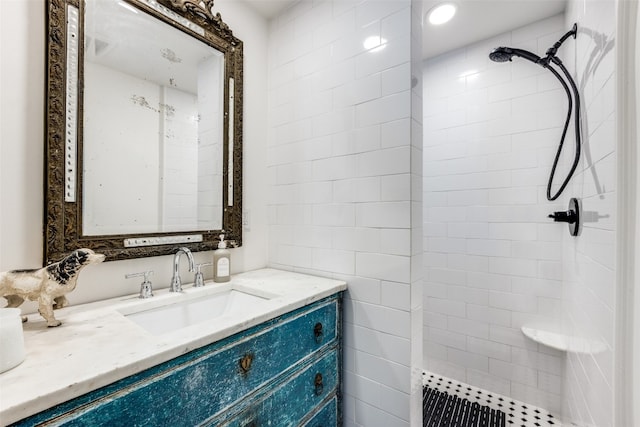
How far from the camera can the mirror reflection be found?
1.01 m

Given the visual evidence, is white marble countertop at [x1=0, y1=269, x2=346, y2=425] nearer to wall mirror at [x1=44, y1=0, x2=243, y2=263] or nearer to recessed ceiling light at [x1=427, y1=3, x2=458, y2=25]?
wall mirror at [x1=44, y1=0, x2=243, y2=263]

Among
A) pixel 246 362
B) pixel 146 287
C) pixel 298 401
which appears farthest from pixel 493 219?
pixel 146 287

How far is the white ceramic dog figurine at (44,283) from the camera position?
2.43 feet

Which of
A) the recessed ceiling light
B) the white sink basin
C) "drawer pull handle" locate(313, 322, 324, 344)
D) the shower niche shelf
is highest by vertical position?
the recessed ceiling light

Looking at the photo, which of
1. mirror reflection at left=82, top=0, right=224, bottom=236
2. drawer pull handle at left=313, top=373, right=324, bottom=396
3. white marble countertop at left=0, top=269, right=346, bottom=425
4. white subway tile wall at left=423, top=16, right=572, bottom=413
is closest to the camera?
white marble countertop at left=0, top=269, right=346, bottom=425

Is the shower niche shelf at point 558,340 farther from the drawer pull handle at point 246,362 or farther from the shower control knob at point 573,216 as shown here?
the drawer pull handle at point 246,362

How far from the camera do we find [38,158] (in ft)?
2.95

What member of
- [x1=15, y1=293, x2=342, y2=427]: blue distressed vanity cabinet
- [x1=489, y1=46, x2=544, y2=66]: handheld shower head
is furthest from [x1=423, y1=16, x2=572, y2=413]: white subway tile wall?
[x1=15, y1=293, x2=342, y2=427]: blue distressed vanity cabinet

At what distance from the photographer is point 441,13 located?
5.58 ft

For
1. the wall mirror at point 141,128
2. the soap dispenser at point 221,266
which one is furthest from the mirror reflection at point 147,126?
the soap dispenser at point 221,266

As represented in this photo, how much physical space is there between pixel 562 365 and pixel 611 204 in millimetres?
1472

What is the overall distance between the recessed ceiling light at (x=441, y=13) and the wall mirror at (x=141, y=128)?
1178mm

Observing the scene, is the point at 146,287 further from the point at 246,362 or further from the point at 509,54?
the point at 509,54

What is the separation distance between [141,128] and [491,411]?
8.04 ft
